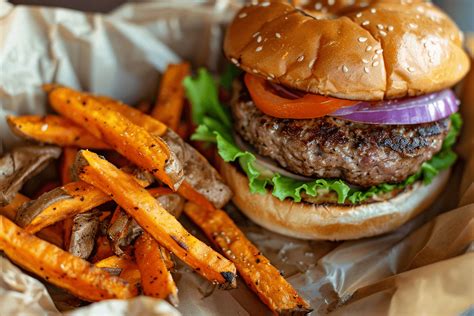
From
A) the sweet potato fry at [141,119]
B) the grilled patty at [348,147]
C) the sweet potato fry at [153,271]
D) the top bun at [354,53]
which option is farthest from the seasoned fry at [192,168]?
the top bun at [354,53]

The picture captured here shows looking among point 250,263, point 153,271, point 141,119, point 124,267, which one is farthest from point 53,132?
point 250,263

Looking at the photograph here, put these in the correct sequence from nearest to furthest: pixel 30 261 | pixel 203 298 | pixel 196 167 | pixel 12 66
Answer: pixel 30 261 → pixel 203 298 → pixel 196 167 → pixel 12 66

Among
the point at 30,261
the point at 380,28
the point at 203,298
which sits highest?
the point at 380,28

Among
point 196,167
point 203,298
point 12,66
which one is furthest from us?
point 12,66

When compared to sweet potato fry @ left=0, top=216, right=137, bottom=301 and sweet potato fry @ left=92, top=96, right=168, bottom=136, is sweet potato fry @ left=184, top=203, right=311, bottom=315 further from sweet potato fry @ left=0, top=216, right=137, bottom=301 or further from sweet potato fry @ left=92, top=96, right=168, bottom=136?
sweet potato fry @ left=0, top=216, right=137, bottom=301

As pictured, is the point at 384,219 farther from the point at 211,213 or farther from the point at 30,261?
the point at 30,261

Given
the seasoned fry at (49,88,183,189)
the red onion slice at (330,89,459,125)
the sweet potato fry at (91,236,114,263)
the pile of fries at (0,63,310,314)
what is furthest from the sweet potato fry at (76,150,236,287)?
the red onion slice at (330,89,459,125)

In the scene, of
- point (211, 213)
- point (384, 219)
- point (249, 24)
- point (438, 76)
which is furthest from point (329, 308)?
point (249, 24)
